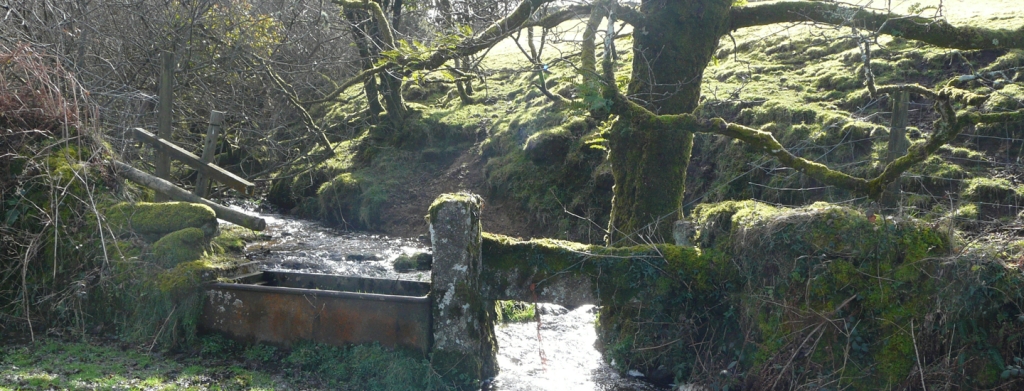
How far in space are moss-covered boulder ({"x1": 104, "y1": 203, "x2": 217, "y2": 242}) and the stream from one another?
3.43 meters

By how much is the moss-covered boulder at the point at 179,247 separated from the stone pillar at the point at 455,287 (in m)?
2.85

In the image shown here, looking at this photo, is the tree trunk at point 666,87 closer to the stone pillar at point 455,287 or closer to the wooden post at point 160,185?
the stone pillar at point 455,287

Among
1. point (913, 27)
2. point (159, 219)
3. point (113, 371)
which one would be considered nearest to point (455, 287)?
point (113, 371)

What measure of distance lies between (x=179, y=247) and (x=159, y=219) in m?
0.53

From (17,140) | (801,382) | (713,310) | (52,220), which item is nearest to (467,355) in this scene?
(713,310)

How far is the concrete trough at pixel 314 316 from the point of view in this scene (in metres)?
7.05

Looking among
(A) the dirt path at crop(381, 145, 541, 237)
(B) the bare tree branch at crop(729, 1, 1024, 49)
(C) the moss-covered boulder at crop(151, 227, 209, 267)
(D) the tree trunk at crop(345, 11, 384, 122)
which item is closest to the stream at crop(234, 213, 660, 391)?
(A) the dirt path at crop(381, 145, 541, 237)

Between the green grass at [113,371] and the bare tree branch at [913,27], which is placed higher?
the bare tree branch at [913,27]

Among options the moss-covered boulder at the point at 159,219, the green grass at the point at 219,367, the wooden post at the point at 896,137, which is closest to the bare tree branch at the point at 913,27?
the wooden post at the point at 896,137

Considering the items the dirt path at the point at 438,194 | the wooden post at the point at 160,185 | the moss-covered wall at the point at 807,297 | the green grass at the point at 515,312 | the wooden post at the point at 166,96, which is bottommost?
the green grass at the point at 515,312

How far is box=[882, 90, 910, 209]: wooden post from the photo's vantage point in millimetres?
8625

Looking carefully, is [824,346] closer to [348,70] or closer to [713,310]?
[713,310]

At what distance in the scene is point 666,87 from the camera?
8.78 meters

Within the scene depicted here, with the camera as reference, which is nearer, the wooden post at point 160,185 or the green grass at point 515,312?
the wooden post at point 160,185
